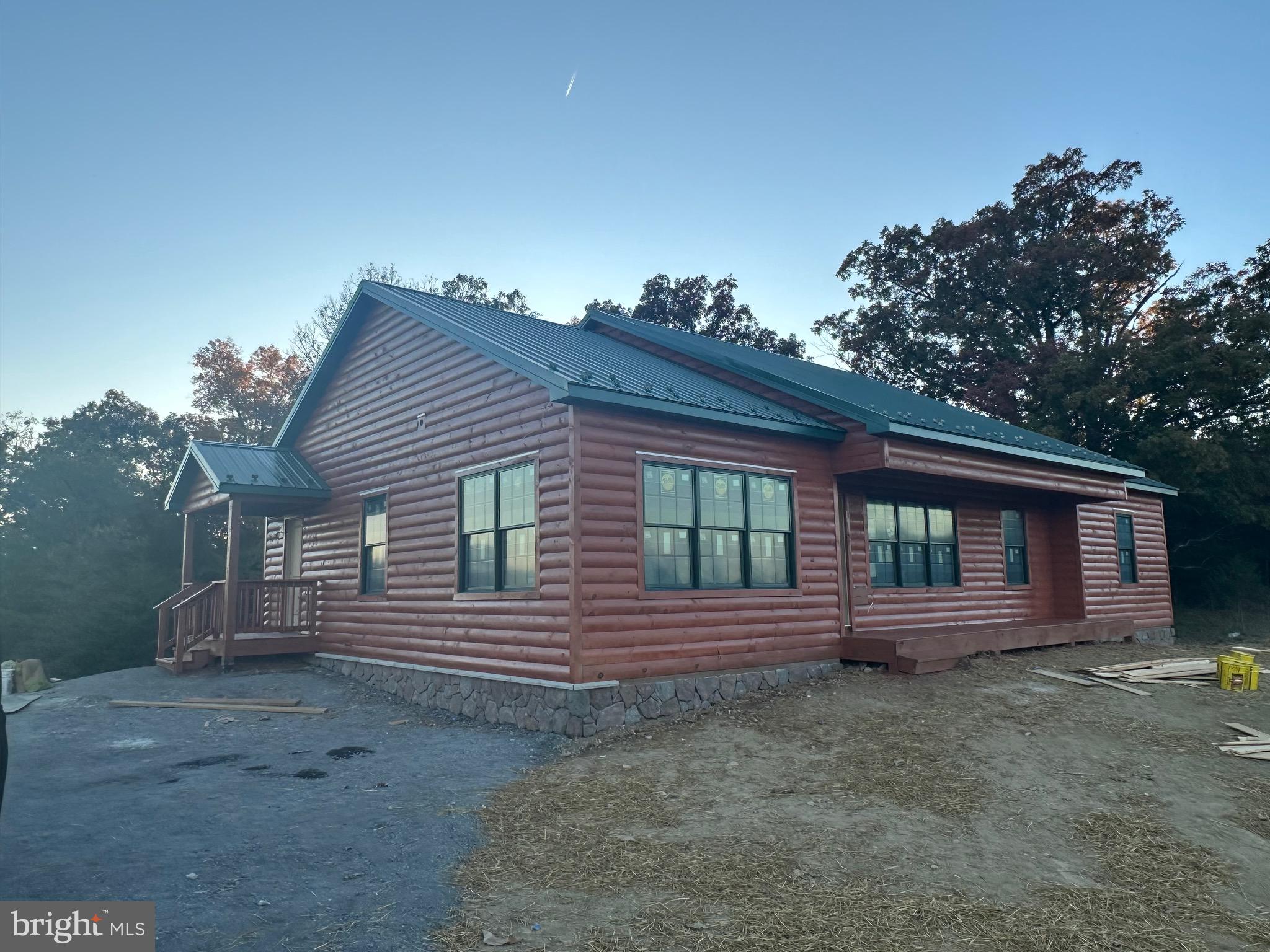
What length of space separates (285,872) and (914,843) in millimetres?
4094

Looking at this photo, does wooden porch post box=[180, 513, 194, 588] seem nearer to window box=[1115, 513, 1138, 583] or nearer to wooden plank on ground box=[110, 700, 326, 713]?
wooden plank on ground box=[110, 700, 326, 713]

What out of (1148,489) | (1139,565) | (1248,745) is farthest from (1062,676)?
(1148,489)

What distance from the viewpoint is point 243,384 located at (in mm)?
36219

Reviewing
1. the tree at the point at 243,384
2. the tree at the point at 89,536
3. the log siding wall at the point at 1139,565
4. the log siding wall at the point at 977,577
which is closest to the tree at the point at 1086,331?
the log siding wall at the point at 1139,565

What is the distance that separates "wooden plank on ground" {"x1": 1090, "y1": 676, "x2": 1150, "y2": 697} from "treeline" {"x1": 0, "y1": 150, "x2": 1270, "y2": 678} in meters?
17.6

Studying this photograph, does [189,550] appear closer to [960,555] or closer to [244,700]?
[244,700]

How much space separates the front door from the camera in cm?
1505

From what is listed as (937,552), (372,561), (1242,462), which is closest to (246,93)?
(372,561)

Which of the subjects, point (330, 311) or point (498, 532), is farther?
point (330, 311)

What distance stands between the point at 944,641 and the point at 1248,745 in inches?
152

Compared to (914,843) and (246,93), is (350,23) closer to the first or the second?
(246,93)

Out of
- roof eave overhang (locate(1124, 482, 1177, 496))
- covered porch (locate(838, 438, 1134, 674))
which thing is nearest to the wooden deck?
covered porch (locate(838, 438, 1134, 674))

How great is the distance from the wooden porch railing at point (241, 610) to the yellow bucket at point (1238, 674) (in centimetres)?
1414

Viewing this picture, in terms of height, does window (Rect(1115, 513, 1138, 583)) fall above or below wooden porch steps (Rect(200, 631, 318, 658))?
above
